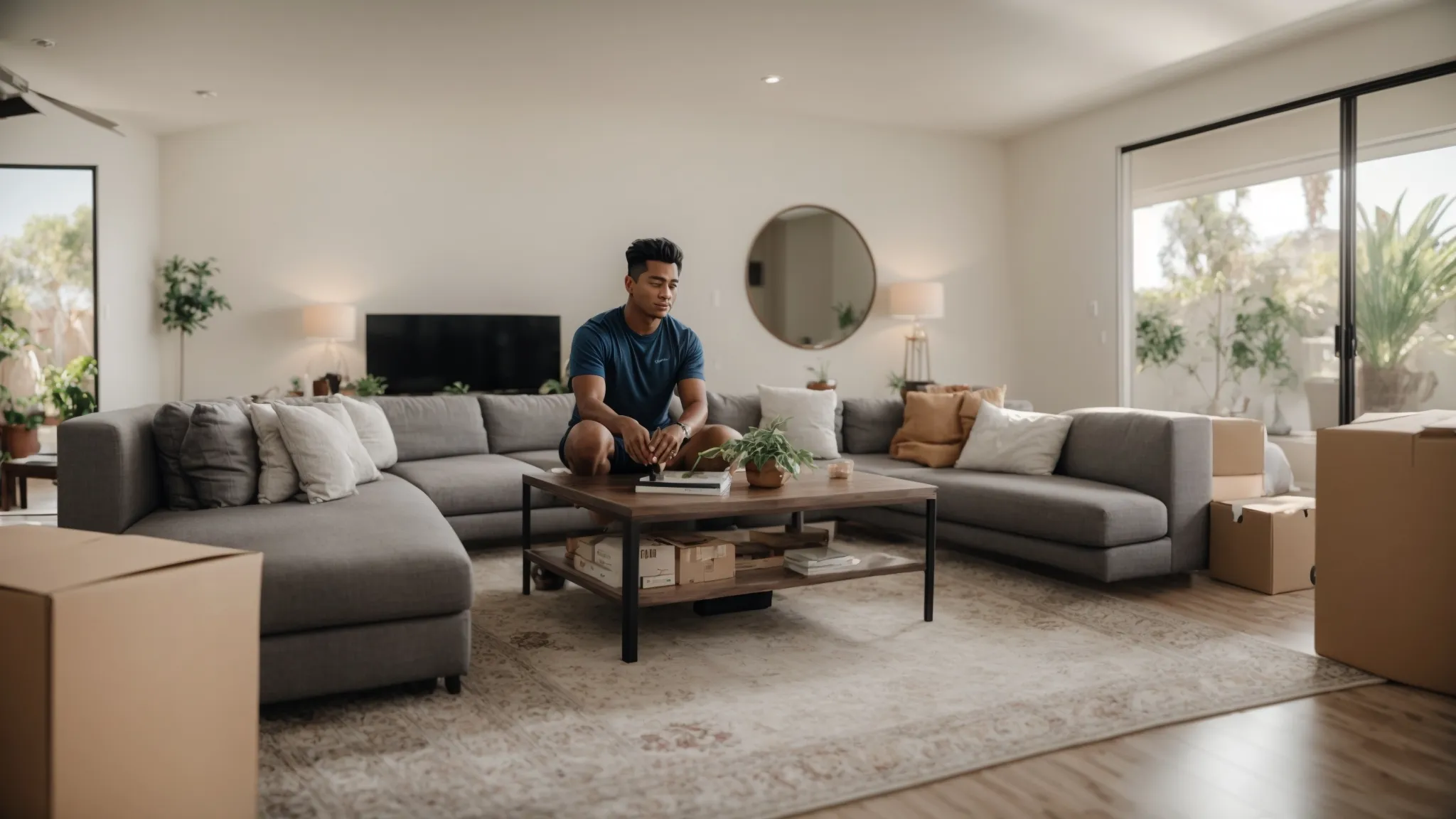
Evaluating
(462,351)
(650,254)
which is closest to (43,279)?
(462,351)

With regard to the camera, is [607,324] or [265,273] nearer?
[607,324]

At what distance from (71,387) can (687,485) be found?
493 centimetres

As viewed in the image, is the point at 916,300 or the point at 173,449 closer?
the point at 173,449

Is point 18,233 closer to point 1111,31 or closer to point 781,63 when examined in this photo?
point 781,63

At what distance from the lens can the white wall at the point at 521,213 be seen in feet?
20.2

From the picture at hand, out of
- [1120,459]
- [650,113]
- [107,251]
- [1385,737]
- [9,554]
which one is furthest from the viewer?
[650,113]

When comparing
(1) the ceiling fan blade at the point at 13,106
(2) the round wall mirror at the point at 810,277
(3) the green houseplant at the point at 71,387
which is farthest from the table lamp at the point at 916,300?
(3) the green houseplant at the point at 71,387

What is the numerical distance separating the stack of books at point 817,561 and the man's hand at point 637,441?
0.55m

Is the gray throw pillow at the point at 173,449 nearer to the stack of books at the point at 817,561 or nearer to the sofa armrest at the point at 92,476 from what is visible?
the sofa armrest at the point at 92,476

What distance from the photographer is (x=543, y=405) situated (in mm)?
5020

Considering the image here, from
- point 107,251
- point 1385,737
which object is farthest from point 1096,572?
point 107,251

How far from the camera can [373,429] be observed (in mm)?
4016

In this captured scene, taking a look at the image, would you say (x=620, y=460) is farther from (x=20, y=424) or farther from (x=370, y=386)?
(x=20, y=424)

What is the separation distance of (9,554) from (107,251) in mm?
5675
